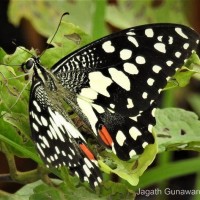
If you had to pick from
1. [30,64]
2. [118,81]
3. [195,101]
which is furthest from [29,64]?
[195,101]

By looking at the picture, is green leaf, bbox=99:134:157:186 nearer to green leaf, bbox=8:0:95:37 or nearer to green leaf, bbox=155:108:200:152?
green leaf, bbox=155:108:200:152

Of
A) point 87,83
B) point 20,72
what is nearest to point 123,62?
point 87,83

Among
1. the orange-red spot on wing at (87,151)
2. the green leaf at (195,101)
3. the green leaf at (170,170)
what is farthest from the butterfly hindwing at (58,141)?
the green leaf at (195,101)

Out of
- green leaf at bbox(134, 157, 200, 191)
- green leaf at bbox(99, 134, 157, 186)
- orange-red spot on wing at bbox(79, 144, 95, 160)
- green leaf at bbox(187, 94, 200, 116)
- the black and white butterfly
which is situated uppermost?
the black and white butterfly

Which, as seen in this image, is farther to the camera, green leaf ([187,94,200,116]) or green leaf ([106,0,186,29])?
green leaf ([106,0,186,29])

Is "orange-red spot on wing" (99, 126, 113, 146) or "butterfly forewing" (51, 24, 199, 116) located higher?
"butterfly forewing" (51, 24, 199, 116)

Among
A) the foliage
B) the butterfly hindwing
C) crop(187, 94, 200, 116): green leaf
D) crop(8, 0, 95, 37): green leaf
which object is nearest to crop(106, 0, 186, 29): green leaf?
crop(8, 0, 95, 37): green leaf
